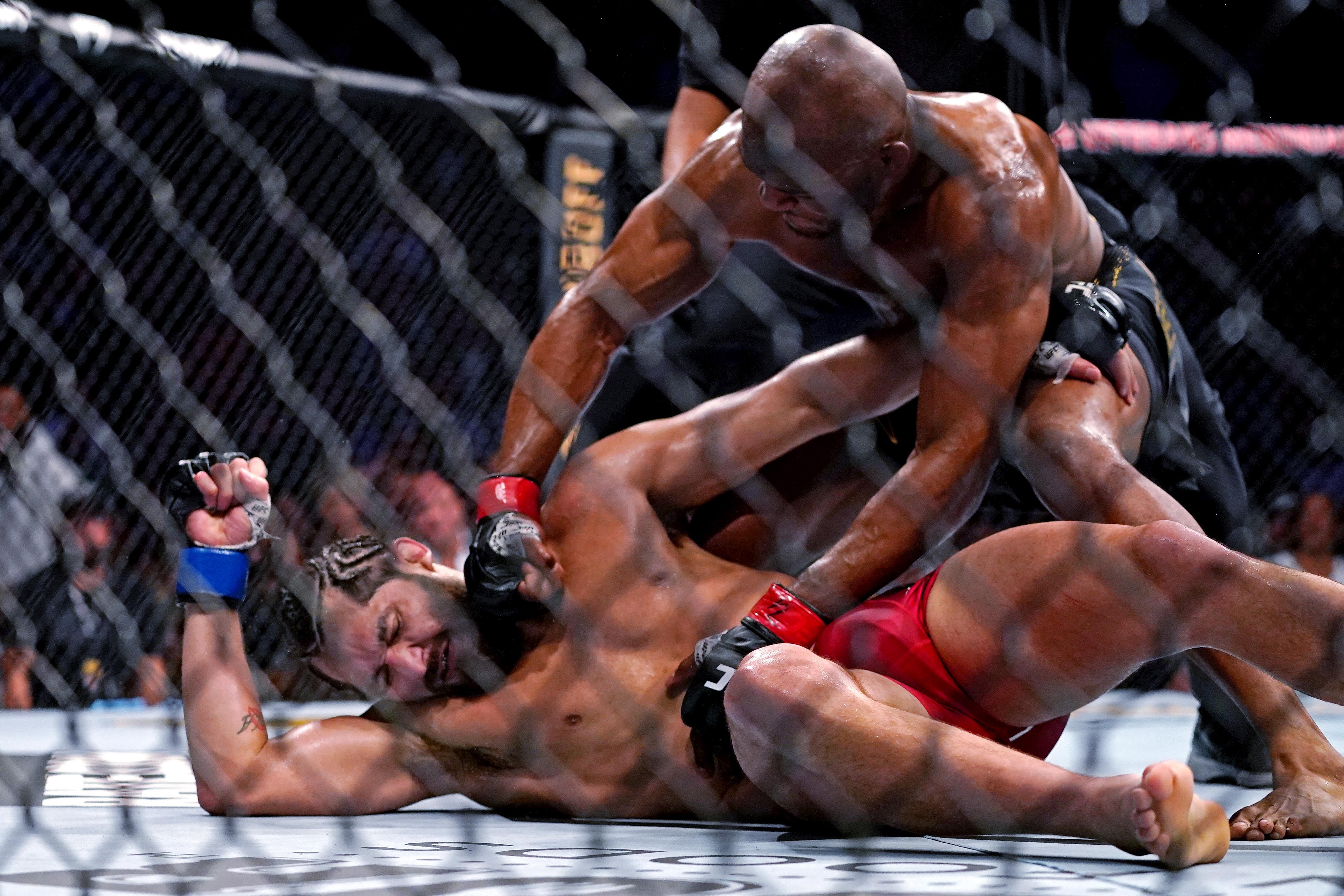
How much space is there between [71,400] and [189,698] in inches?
22.6

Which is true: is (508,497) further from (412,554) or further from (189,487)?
(189,487)

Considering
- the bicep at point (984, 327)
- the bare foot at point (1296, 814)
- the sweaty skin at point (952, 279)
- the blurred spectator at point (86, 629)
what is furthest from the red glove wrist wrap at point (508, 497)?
the blurred spectator at point (86, 629)

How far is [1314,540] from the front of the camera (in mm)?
2795

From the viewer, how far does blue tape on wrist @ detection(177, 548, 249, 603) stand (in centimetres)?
155

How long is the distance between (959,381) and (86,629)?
2.18 meters

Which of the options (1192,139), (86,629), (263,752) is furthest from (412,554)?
(1192,139)

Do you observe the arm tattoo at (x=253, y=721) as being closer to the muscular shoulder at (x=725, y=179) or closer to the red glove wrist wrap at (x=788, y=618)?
the red glove wrist wrap at (x=788, y=618)

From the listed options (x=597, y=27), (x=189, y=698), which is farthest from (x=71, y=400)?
(x=597, y=27)

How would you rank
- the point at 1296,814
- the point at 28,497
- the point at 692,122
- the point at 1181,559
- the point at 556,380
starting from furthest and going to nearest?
1. the point at 28,497
2. the point at 692,122
3. the point at 556,380
4. the point at 1296,814
5. the point at 1181,559

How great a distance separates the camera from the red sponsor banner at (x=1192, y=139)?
2820 millimetres

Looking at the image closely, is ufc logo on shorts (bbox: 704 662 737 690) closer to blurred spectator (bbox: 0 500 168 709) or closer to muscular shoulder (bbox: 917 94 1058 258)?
muscular shoulder (bbox: 917 94 1058 258)

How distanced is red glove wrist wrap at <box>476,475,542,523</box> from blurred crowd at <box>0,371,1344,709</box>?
1.02 metres

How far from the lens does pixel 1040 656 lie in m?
1.29

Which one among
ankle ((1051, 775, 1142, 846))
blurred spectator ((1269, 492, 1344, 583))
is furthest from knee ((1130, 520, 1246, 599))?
blurred spectator ((1269, 492, 1344, 583))
